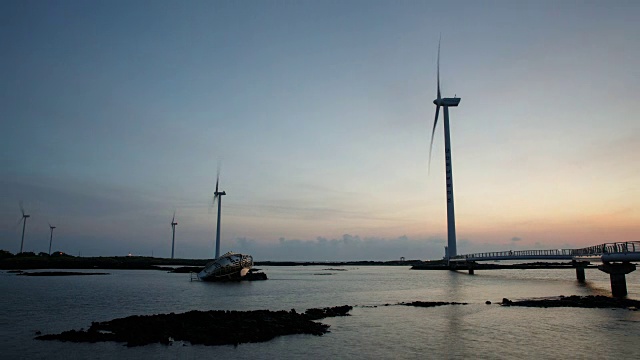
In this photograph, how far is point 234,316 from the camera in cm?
4028

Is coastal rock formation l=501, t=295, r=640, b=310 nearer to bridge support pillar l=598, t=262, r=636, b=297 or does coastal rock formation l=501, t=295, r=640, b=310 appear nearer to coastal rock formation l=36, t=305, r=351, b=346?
bridge support pillar l=598, t=262, r=636, b=297

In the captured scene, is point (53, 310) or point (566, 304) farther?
point (566, 304)

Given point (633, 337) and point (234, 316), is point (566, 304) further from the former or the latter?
point (234, 316)

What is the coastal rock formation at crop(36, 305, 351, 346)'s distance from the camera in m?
31.3

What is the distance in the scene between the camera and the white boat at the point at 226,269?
106812 mm

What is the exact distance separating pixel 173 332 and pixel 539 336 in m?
27.5

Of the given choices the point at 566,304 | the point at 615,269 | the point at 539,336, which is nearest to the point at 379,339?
the point at 539,336

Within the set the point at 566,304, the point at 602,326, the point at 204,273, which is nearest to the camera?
the point at 602,326

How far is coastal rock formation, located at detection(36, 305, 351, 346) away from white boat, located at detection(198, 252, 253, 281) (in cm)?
6665

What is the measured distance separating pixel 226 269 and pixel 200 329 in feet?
246

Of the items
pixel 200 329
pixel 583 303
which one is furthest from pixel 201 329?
pixel 583 303

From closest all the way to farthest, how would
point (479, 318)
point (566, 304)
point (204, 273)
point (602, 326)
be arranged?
point (602, 326) → point (479, 318) → point (566, 304) → point (204, 273)

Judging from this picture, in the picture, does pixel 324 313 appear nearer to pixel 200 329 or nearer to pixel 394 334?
pixel 394 334

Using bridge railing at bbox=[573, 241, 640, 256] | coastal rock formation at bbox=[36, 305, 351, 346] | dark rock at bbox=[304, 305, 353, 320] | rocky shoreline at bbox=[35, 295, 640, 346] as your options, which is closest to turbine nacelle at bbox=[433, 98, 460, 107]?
bridge railing at bbox=[573, 241, 640, 256]
